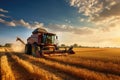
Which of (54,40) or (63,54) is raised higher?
(54,40)

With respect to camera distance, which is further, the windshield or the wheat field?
the windshield

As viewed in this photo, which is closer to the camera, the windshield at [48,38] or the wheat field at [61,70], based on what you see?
the wheat field at [61,70]

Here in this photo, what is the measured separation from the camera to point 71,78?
9031mm

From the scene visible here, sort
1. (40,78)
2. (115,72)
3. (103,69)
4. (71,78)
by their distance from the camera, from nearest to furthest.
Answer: (40,78), (71,78), (115,72), (103,69)

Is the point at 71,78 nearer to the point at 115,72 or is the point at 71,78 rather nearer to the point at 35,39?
the point at 115,72

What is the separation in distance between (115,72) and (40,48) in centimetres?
1364

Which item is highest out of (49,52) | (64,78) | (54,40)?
(54,40)

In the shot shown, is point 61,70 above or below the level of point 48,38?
below

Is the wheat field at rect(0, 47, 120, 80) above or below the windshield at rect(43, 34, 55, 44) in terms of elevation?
below

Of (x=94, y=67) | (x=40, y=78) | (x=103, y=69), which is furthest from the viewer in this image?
(x=94, y=67)

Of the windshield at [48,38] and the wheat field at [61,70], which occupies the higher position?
the windshield at [48,38]

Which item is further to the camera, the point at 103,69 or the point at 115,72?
the point at 103,69

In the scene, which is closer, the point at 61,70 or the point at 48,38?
the point at 61,70

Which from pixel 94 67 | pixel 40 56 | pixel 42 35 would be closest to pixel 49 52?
pixel 40 56
